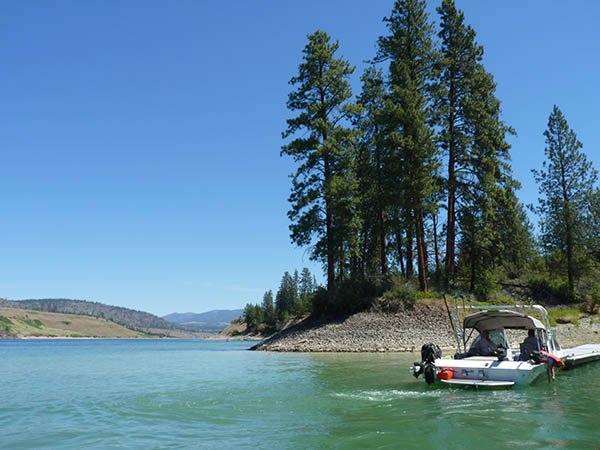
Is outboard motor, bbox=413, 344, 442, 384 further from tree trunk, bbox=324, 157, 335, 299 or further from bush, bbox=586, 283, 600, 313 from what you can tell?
bush, bbox=586, 283, 600, 313

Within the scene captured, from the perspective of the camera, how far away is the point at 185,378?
1866 cm

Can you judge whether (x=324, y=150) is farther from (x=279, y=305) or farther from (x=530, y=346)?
(x=279, y=305)

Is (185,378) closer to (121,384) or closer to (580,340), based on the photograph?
(121,384)

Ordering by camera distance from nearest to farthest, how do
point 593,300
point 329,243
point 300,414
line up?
point 300,414 → point 329,243 → point 593,300

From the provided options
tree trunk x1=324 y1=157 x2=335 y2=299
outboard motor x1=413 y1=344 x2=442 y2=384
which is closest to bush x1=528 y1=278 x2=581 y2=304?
tree trunk x1=324 y1=157 x2=335 y2=299

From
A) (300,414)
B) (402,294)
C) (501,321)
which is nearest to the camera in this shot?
(300,414)

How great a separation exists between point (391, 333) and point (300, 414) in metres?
18.7

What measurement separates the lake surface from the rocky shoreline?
10120 millimetres

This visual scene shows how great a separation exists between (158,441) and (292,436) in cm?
248

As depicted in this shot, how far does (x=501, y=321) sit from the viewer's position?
1648cm

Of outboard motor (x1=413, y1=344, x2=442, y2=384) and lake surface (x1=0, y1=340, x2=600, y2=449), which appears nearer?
lake surface (x1=0, y1=340, x2=600, y2=449)

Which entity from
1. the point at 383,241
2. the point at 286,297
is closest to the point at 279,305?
the point at 286,297

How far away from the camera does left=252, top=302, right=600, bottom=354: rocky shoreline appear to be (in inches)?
1088

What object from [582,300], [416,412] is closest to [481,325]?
[416,412]
